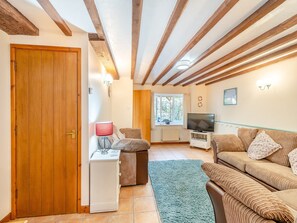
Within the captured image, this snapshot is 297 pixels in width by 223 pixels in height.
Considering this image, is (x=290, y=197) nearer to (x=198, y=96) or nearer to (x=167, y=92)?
(x=198, y=96)

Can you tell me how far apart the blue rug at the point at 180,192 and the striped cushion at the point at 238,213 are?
47.6 inches

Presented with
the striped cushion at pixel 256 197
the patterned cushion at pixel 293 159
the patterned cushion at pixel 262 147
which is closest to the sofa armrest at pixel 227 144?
the patterned cushion at pixel 262 147

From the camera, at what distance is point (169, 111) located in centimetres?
707

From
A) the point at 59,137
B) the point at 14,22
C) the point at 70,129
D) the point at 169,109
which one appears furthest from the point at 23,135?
the point at 169,109

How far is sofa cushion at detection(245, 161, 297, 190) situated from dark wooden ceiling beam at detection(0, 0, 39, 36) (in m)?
3.51

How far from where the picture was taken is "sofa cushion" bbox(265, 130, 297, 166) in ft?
8.73

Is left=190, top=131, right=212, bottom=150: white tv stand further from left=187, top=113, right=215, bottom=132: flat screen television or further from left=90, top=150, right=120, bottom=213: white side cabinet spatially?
left=90, top=150, right=120, bottom=213: white side cabinet

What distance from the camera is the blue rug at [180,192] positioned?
218 cm

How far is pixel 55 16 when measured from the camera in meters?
1.77

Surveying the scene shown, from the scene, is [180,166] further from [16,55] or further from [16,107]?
[16,55]

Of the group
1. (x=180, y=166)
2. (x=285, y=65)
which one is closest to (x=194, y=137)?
(x=180, y=166)

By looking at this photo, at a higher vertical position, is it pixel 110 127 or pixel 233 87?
pixel 233 87

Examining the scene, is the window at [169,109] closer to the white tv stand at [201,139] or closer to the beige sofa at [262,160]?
the white tv stand at [201,139]

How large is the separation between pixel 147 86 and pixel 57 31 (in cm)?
463
